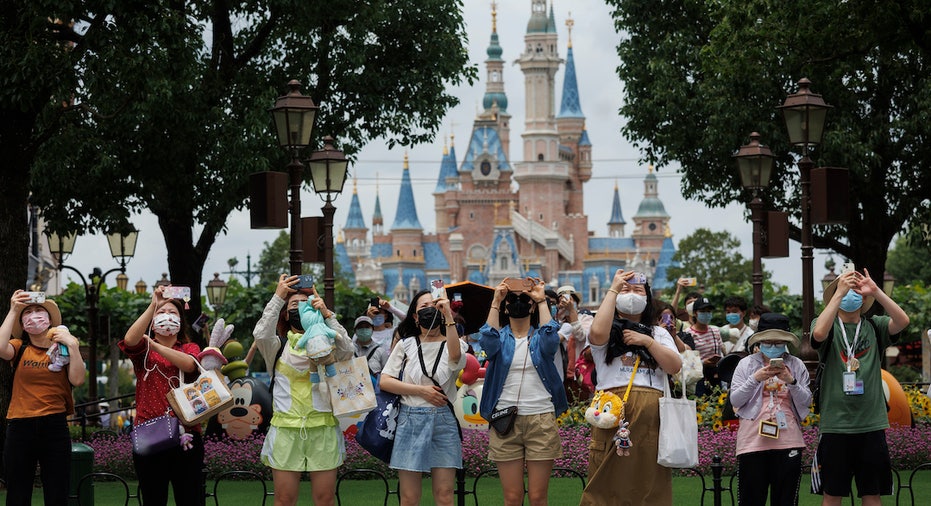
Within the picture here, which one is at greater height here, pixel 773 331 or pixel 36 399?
pixel 773 331

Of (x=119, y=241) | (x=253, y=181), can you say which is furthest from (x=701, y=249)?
(x=253, y=181)

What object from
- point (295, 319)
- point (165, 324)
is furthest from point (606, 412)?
point (165, 324)

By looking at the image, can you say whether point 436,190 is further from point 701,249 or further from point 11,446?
point 11,446

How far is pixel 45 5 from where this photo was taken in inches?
580

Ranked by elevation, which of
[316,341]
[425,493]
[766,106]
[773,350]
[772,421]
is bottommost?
[425,493]

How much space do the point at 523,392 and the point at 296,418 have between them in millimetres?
1492

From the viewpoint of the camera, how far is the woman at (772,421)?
9.27 m

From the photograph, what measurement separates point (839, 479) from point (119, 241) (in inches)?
661

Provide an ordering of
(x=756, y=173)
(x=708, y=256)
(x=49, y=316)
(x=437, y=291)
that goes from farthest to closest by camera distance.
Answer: (x=708, y=256) < (x=756, y=173) < (x=49, y=316) < (x=437, y=291)

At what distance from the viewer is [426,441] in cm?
938

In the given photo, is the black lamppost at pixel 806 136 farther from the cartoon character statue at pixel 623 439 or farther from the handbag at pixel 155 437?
the handbag at pixel 155 437

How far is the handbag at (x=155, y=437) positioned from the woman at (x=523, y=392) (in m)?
2.01

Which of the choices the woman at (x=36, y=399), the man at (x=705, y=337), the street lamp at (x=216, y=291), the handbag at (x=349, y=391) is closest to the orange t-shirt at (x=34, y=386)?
the woman at (x=36, y=399)

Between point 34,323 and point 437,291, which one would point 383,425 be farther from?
point 34,323
